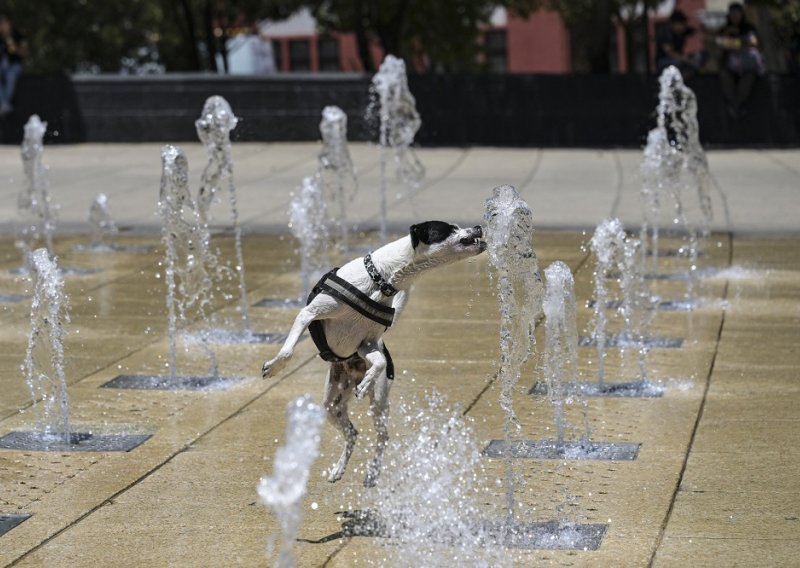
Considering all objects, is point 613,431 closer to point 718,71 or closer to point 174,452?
point 174,452

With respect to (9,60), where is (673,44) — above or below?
below

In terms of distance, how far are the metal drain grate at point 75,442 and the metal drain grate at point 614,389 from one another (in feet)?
7.29

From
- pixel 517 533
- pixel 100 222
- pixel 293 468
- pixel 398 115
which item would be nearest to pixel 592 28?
pixel 398 115

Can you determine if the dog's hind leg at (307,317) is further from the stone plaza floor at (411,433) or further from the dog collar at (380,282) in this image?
the stone plaza floor at (411,433)

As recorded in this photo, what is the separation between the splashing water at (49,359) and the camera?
7773 millimetres

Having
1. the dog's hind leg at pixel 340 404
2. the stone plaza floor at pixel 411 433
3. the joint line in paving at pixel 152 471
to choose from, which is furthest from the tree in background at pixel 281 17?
the dog's hind leg at pixel 340 404

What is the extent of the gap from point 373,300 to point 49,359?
322 centimetres

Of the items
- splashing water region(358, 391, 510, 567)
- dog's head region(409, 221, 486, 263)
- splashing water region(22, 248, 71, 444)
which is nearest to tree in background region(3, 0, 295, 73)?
splashing water region(22, 248, 71, 444)

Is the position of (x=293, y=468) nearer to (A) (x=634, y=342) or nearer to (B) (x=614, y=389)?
(B) (x=614, y=389)

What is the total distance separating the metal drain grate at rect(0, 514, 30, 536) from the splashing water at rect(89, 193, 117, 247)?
26.7 ft

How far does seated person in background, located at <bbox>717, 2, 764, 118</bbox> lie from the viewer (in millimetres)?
21047

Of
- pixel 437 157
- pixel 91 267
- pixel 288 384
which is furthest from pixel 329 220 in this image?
pixel 288 384

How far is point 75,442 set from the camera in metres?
7.60

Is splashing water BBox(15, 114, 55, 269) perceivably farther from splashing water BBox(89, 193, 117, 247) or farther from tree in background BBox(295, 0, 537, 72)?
tree in background BBox(295, 0, 537, 72)
